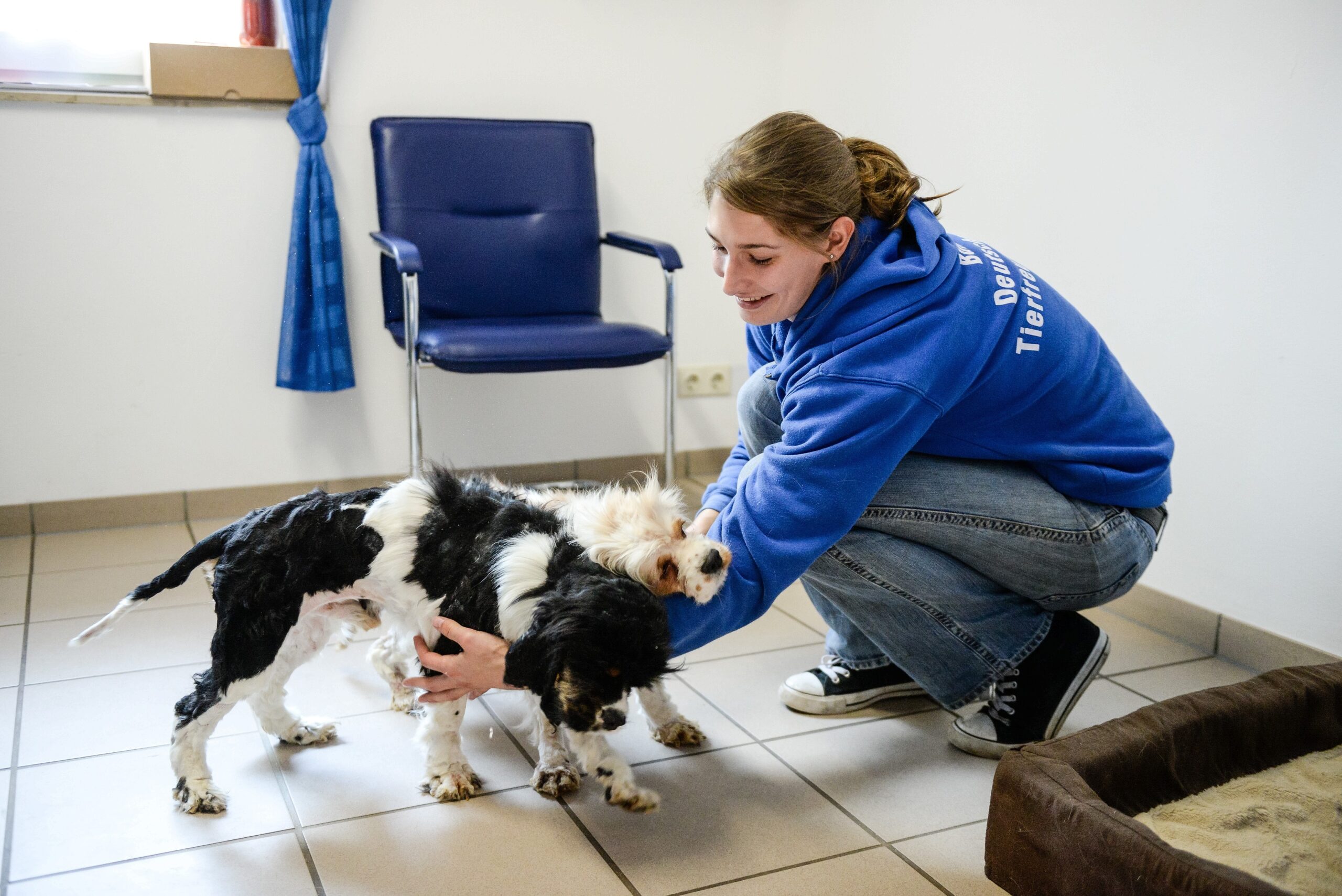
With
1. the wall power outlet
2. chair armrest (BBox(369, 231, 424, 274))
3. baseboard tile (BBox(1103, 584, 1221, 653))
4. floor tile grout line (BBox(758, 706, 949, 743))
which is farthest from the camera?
the wall power outlet

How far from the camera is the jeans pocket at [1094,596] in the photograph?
1740mm

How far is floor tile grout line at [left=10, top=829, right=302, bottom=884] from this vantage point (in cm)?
144

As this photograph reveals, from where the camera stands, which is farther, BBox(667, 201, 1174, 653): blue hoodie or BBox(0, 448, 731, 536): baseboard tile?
BBox(0, 448, 731, 536): baseboard tile

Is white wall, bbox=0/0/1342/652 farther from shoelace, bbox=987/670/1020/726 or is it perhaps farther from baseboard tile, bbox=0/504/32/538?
shoelace, bbox=987/670/1020/726

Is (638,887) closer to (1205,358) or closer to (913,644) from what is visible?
(913,644)

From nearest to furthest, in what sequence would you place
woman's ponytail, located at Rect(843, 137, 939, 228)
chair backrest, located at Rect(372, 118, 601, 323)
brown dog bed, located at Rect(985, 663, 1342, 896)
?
brown dog bed, located at Rect(985, 663, 1342, 896) < woman's ponytail, located at Rect(843, 137, 939, 228) < chair backrest, located at Rect(372, 118, 601, 323)

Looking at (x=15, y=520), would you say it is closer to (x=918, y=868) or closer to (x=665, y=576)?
(x=665, y=576)

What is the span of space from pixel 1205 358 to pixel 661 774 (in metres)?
1.45

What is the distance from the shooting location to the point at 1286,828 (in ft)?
4.84

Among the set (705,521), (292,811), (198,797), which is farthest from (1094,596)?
(198,797)

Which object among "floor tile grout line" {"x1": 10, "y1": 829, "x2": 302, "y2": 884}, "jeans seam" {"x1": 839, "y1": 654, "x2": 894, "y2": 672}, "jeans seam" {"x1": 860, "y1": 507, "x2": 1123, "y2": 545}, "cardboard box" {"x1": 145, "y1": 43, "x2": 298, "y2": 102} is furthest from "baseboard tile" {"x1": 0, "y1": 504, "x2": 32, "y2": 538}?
"jeans seam" {"x1": 860, "y1": 507, "x2": 1123, "y2": 545}

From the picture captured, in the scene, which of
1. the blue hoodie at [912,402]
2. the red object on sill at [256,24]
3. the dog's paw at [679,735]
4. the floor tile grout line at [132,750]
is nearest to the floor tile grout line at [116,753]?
the floor tile grout line at [132,750]

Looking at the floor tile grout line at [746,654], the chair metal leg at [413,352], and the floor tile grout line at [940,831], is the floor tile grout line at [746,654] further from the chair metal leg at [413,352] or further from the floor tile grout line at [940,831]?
the chair metal leg at [413,352]

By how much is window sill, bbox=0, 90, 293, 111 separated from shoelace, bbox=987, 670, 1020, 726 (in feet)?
8.01
